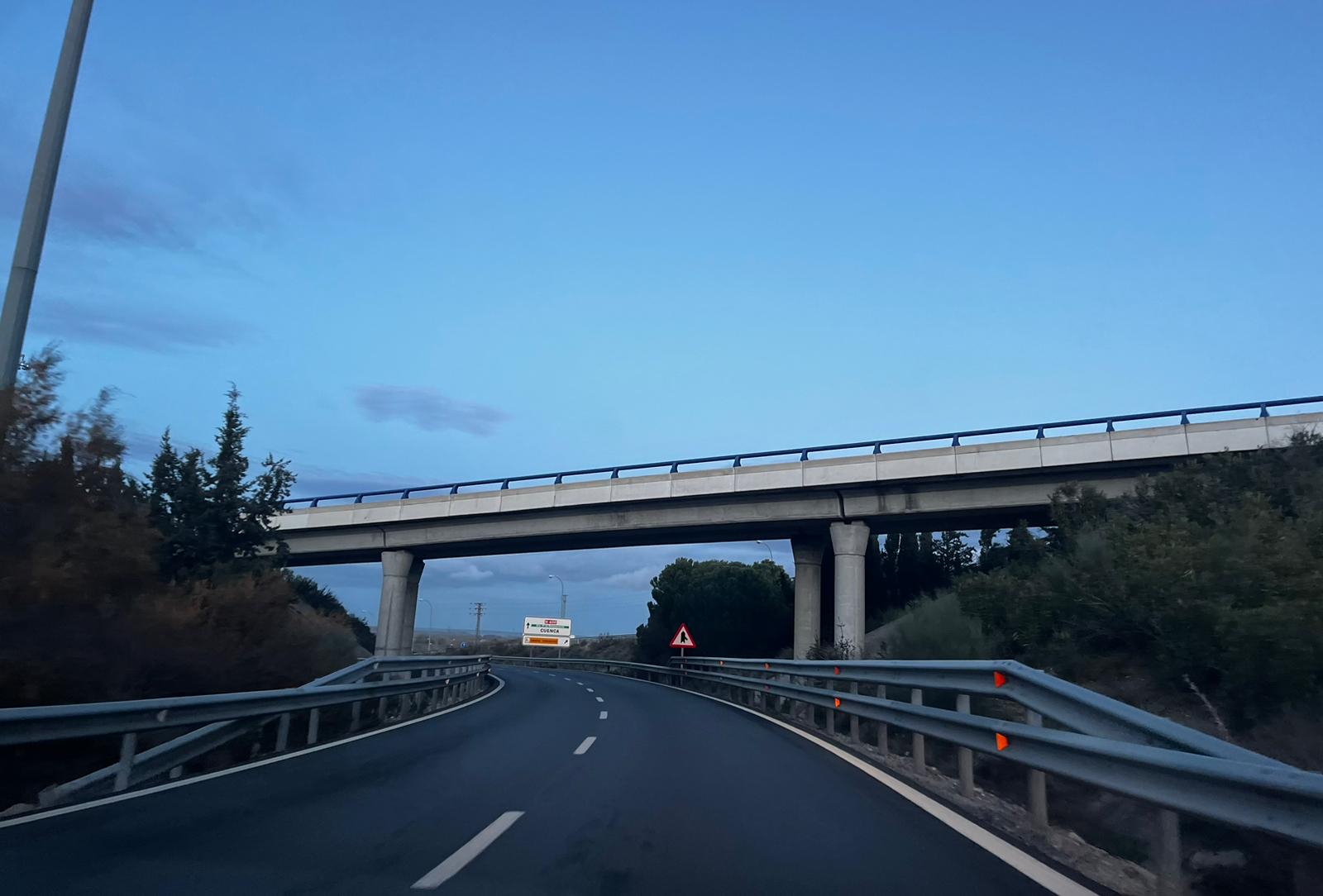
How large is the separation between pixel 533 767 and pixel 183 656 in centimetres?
507

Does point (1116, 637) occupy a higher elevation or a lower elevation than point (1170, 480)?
lower

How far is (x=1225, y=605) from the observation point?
33.9 ft

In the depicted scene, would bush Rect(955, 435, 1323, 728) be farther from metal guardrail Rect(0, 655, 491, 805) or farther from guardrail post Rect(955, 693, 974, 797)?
metal guardrail Rect(0, 655, 491, 805)

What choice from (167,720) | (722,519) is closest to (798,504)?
(722,519)

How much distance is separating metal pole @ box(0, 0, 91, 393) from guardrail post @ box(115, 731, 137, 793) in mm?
3769

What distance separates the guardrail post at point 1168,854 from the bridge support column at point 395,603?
132ft

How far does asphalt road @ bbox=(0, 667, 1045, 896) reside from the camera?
5.96m

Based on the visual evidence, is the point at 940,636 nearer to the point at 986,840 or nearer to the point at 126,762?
the point at 986,840

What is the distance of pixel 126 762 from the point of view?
923 cm

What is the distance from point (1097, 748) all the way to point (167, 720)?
8.20 m

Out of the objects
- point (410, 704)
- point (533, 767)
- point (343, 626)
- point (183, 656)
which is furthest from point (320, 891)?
point (343, 626)

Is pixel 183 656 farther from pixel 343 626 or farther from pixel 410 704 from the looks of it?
pixel 343 626

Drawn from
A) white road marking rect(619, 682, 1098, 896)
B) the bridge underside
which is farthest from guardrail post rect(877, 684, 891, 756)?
the bridge underside

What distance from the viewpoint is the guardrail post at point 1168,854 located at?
528 cm
